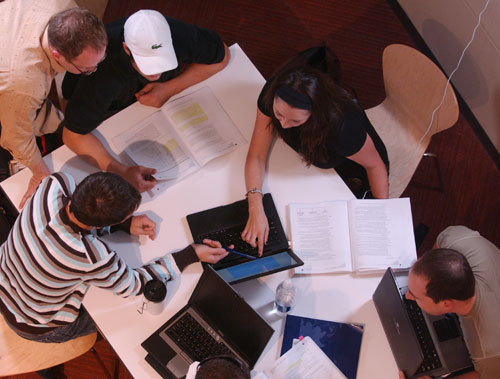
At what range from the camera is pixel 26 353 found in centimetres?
184

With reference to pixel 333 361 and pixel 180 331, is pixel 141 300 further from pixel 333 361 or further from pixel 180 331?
pixel 333 361

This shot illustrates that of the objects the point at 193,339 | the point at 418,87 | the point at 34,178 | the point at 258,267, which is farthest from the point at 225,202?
the point at 418,87

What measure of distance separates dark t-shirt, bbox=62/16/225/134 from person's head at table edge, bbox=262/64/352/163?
0.41 meters

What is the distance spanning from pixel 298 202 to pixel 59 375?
1555 mm

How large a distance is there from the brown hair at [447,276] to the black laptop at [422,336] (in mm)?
104

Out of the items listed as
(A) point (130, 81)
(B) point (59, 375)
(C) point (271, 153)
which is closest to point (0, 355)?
(B) point (59, 375)

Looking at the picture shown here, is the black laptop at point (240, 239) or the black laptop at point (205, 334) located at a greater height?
the black laptop at point (240, 239)

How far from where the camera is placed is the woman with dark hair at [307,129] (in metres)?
1.72

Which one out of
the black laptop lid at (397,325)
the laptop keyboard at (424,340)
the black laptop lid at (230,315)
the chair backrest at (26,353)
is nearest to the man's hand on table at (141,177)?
the black laptop lid at (230,315)

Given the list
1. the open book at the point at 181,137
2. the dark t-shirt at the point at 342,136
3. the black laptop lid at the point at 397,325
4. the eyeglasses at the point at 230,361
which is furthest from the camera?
the open book at the point at 181,137

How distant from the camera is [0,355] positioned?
Result: 1826 millimetres

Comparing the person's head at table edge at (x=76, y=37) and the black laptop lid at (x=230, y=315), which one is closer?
the black laptop lid at (x=230, y=315)

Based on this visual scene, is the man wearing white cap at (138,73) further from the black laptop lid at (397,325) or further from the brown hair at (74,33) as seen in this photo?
the black laptop lid at (397,325)

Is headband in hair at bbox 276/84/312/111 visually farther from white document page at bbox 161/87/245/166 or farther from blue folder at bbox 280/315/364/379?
blue folder at bbox 280/315/364/379
